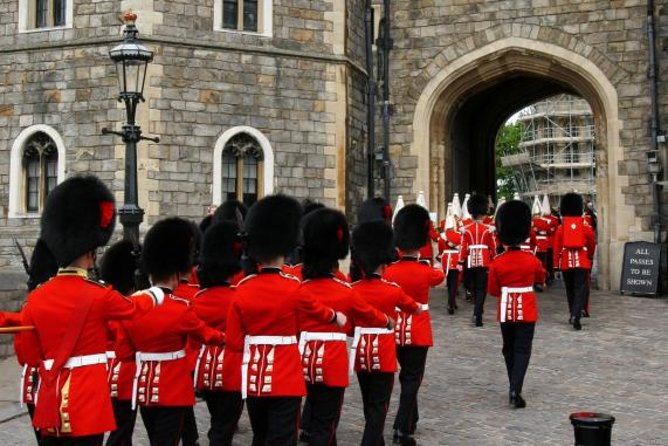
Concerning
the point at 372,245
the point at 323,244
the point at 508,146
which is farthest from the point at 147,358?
the point at 508,146

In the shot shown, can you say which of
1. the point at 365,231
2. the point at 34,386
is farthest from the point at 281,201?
the point at 34,386

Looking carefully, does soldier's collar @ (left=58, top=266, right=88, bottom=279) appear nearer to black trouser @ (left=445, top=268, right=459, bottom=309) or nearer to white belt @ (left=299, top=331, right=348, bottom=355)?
white belt @ (left=299, top=331, right=348, bottom=355)

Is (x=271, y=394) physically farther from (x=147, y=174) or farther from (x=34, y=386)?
(x=147, y=174)

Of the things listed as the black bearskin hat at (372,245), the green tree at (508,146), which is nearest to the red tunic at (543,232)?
the black bearskin hat at (372,245)

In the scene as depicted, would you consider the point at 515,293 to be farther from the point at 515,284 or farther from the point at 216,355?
the point at 216,355

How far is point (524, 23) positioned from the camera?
16641mm

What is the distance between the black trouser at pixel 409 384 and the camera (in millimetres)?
6406

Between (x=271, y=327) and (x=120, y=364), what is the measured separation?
4.09ft

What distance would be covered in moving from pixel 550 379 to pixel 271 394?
15.0ft

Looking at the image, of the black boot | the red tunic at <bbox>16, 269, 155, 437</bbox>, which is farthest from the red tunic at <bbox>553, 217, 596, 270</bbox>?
the red tunic at <bbox>16, 269, 155, 437</bbox>

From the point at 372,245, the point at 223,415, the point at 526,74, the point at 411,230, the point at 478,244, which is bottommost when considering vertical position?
the point at 223,415

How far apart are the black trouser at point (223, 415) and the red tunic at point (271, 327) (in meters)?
0.75

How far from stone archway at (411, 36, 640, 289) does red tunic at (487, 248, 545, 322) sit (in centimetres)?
878

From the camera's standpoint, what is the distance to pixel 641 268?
50.0 feet
